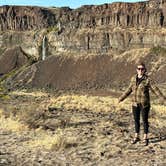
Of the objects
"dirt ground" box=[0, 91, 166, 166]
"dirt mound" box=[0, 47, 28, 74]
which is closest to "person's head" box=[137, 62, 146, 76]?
"dirt ground" box=[0, 91, 166, 166]

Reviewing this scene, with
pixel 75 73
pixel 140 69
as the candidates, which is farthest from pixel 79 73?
pixel 140 69

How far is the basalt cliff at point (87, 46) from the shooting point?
251 ft

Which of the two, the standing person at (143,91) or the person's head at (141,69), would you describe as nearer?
the person's head at (141,69)

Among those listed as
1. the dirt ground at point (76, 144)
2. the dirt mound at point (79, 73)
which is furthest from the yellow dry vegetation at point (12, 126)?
the dirt mound at point (79, 73)

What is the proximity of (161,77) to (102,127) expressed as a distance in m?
50.6

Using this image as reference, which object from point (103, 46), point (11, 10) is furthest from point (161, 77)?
point (11, 10)

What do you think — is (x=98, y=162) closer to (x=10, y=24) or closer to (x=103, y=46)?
(x=103, y=46)

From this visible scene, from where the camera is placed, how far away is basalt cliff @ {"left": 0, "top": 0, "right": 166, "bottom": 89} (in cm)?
7662

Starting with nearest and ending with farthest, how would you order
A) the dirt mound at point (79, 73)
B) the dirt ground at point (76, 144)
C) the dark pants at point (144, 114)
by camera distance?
the dirt ground at point (76, 144), the dark pants at point (144, 114), the dirt mound at point (79, 73)

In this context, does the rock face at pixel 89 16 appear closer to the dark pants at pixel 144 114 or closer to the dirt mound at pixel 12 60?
the dirt mound at pixel 12 60

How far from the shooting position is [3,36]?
124562 millimetres

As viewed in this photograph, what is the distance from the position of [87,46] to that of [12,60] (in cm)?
2496

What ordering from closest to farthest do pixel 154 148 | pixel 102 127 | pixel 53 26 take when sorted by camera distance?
pixel 154 148 < pixel 102 127 < pixel 53 26

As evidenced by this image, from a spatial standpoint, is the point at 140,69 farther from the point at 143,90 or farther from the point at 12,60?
the point at 12,60
